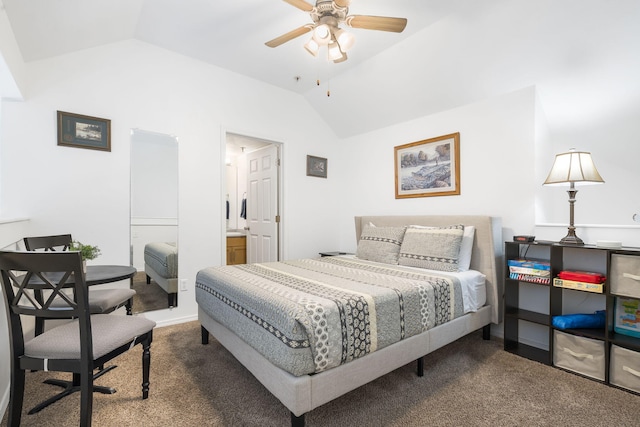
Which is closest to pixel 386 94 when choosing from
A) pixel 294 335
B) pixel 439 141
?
pixel 439 141

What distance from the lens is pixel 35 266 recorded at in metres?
1.44

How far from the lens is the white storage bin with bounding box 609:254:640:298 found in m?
2.03

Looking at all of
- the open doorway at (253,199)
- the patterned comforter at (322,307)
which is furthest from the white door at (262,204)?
the patterned comforter at (322,307)

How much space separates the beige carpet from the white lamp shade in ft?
4.82

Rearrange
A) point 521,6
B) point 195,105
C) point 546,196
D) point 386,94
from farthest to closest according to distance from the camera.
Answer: point 386,94
point 195,105
point 546,196
point 521,6

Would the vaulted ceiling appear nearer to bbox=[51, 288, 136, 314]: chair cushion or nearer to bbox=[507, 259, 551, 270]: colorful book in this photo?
bbox=[507, 259, 551, 270]: colorful book

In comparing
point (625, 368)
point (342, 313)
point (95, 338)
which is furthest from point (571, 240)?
point (95, 338)

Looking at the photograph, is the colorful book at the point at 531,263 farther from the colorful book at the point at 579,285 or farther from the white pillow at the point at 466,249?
the white pillow at the point at 466,249

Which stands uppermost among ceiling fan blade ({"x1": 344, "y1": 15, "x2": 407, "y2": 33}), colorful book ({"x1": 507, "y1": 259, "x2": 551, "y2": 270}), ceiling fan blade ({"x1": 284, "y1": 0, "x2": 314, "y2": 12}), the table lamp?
ceiling fan blade ({"x1": 284, "y1": 0, "x2": 314, "y2": 12})

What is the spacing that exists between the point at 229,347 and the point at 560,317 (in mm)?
2566

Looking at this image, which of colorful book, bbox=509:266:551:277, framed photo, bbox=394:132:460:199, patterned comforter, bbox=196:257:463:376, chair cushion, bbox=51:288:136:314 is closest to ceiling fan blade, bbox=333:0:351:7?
patterned comforter, bbox=196:257:463:376

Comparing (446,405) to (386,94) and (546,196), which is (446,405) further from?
(386,94)

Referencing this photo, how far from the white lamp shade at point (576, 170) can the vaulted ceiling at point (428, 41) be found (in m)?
0.70

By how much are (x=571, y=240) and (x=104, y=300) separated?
141 inches
